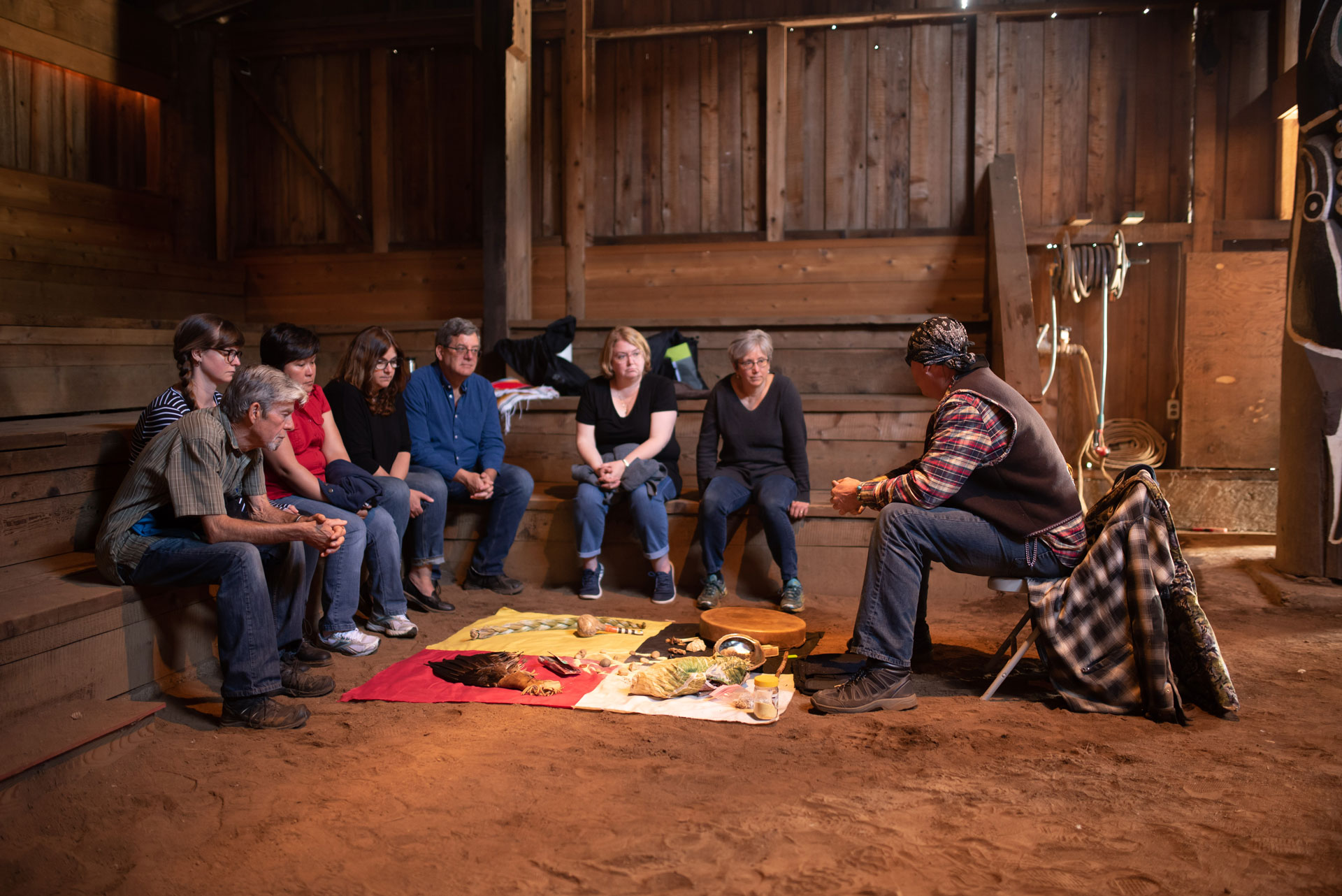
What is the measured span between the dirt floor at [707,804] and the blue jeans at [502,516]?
4.52 ft

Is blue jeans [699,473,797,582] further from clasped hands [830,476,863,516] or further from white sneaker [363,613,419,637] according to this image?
white sneaker [363,613,419,637]

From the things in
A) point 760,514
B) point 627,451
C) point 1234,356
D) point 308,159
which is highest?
point 308,159

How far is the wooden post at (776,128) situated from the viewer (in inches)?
245

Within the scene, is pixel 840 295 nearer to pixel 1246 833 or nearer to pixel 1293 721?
pixel 1293 721

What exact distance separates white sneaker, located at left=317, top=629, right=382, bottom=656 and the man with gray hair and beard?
0.51 meters

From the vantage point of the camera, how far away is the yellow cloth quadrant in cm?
349

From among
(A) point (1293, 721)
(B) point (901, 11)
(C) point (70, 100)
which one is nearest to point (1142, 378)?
(B) point (901, 11)

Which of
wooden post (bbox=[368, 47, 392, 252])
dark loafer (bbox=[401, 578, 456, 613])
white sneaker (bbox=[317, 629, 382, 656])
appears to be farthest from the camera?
wooden post (bbox=[368, 47, 392, 252])

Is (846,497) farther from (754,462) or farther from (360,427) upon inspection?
(360,427)

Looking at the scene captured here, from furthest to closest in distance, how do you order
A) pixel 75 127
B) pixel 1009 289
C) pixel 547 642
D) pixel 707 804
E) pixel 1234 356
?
pixel 75 127 → pixel 1234 356 → pixel 1009 289 → pixel 547 642 → pixel 707 804

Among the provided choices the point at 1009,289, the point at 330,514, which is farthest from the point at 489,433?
→ the point at 1009,289

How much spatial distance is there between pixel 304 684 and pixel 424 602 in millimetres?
1035

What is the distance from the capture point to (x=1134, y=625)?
2723 millimetres

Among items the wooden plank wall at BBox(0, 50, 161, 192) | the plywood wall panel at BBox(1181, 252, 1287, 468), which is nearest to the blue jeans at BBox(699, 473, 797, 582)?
the plywood wall panel at BBox(1181, 252, 1287, 468)
